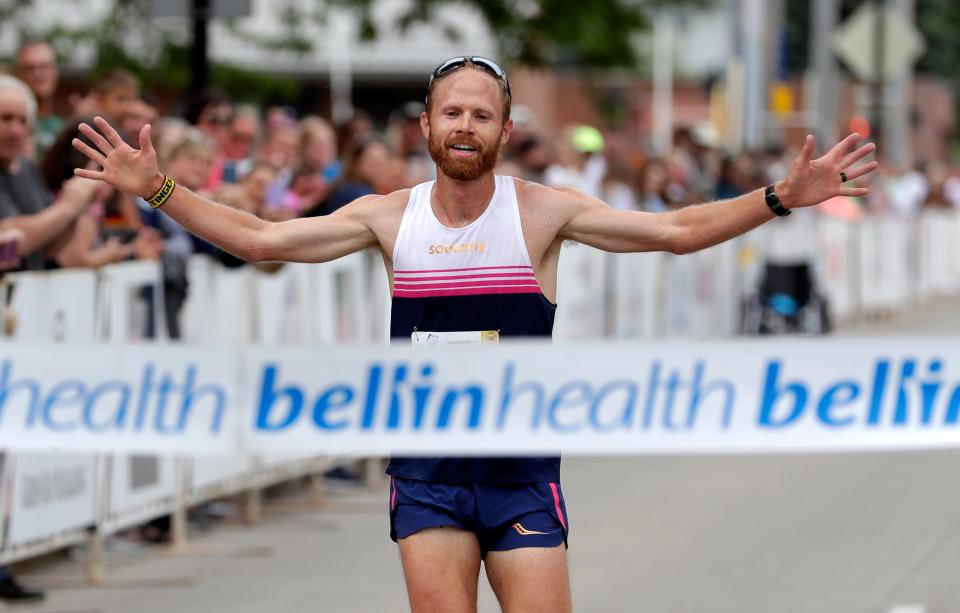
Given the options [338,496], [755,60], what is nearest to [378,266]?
[338,496]

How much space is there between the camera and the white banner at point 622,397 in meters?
6.85

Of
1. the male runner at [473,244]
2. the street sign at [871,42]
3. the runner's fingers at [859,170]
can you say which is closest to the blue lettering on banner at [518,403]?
the male runner at [473,244]

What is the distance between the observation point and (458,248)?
5109mm

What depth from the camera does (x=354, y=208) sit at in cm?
530

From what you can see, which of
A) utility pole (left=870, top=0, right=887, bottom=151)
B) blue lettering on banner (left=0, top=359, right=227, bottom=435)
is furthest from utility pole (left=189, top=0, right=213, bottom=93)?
utility pole (left=870, top=0, right=887, bottom=151)

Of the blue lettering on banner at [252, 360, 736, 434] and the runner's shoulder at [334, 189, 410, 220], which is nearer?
the runner's shoulder at [334, 189, 410, 220]

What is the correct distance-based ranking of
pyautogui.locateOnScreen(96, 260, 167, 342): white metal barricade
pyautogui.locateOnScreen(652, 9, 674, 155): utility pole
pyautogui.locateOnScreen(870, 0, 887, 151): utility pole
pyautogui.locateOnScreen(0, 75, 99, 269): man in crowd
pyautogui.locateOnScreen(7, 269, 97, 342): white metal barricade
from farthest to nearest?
1. pyautogui.locateOnScreen(652, 9, 674, 155): utility pole
2. pyautogui.locateOnScreen(870, 0, 887, 151): utility pole
3. pyautogui.locateOnScreen(96, 260, 167, 342): white metal barricade
4. pyautogui.locateOnScreen(0, 75, 99, 269): man in crowd
5. pyautogui.locateOnScreen(7, 269, 97, 342): white metal barricade

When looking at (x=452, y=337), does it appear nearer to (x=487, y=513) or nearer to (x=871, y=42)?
(x=487, y=513)

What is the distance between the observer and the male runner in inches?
198

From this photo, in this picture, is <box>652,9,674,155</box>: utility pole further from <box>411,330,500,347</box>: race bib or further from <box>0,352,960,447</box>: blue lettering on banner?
<box>411,330,500,347</box>: race bib

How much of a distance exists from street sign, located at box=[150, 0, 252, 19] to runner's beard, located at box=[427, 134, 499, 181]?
7676 mm

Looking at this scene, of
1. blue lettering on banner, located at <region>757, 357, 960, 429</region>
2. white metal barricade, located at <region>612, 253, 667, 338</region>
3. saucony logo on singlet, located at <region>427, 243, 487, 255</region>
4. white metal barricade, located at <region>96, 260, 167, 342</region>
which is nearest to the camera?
saucony logo on singlet, located at <region>427, 243, 487, 255</region>

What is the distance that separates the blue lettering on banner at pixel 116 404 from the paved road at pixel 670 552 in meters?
1.18

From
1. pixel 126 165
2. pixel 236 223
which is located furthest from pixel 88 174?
pixel 236 223
